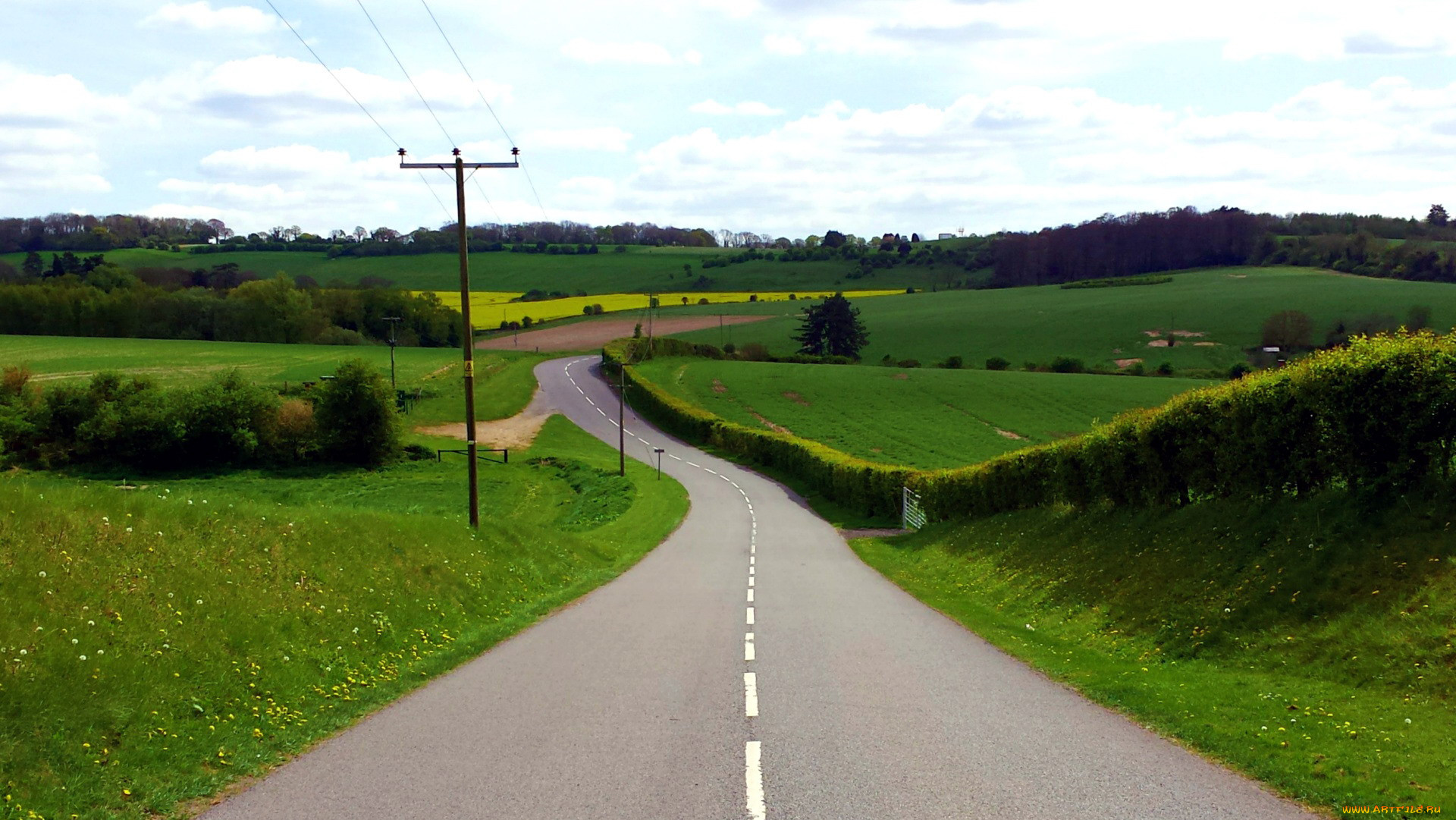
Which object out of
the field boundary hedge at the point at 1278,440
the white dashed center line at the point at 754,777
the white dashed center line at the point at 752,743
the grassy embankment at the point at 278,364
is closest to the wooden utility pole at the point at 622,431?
the grassy embankment at the point at 278,364

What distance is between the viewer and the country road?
26.0ft

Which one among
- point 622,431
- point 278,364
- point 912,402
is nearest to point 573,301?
point 278,364

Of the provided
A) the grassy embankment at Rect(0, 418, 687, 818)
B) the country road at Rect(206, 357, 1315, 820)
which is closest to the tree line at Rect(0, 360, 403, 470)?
the grassy embankment at Rect(0, 418, 687, 818)

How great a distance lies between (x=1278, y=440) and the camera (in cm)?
1605

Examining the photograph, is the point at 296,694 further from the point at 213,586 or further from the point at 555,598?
the point at 555,598

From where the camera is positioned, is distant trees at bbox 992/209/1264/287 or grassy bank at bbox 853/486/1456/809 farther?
distant trees at bbox 992/209/1264/287

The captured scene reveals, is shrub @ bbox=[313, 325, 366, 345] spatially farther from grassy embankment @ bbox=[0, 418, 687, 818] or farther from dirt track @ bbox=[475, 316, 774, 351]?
grassy embankment @ bbox=[0, 418, 687, 818]

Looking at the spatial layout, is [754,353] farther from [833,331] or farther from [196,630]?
[196,630]

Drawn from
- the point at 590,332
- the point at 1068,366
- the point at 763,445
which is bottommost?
the point at 763,445

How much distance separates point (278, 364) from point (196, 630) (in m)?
98.3

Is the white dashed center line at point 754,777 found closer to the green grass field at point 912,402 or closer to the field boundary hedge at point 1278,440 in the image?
the field boundary hedge at point 1278,440

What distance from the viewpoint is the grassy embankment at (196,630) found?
8461 mm

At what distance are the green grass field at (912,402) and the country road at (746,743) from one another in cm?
4996

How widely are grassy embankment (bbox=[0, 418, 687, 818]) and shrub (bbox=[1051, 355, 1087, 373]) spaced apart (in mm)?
93784
